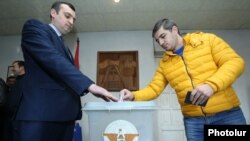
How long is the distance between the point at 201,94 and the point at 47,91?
25.9 inches

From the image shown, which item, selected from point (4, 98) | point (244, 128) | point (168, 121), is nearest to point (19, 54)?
point (4, 98)

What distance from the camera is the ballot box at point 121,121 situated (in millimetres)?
1000

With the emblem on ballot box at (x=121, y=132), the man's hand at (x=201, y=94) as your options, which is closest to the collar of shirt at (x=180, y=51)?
the man's hand at (x=201, y=94)

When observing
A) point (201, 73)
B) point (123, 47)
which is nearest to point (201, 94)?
point (201, 73)

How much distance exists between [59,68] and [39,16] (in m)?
3.05

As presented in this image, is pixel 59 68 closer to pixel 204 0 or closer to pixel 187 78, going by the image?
pixel 187 78

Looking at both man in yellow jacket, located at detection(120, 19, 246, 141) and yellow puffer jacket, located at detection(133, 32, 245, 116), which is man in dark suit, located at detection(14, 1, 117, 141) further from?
yellow puffer jacket, located at detection(133, 32, 245, 116)

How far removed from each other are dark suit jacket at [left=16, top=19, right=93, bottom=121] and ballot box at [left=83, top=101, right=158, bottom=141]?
0.33 feet

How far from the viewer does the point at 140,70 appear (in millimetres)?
4168

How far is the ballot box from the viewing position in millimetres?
1000

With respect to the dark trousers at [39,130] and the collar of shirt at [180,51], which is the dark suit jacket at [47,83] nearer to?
the dark trousers at [39,130]

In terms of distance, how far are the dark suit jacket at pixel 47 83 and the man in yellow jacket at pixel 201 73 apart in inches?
15.2

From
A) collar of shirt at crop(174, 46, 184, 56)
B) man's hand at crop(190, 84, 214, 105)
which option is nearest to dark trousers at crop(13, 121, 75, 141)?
man's hand at crop(190, 84, 214, 105)

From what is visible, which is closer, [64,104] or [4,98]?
[64,104]
